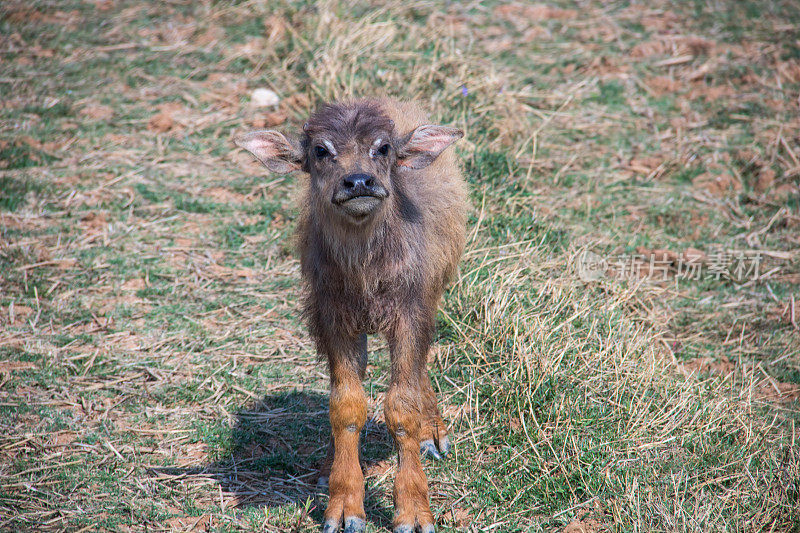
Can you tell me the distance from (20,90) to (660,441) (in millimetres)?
8413

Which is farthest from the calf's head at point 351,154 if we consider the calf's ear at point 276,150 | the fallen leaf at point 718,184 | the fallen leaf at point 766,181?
the fallen leaf at point 766,181

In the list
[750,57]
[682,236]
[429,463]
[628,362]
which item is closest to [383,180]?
[429,463]

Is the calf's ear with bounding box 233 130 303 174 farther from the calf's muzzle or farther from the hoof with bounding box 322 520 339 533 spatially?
the hoof with bounding box 322 520 339 533

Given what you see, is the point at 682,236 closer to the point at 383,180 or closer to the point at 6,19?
the point at 383,180

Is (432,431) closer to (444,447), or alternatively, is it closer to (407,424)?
(444,447)

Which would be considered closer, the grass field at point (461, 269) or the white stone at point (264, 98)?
the grass field at point (461, 269)

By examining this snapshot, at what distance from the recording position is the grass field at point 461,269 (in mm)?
4918

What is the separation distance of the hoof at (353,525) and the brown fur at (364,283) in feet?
0.13

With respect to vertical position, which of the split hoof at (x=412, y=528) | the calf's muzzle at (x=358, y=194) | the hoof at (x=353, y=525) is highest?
the calf's muzzle at (x=358, y=194)

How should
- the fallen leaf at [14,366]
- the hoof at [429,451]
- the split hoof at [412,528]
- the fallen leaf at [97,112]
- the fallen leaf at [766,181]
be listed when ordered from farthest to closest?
1. the fallen leaf at [97,112]
2. the fallen leaf at [766,181]
3. the fallen leaf at [14,366]
4. the hoof at [429,451]
5. the split hoof at [412,528]

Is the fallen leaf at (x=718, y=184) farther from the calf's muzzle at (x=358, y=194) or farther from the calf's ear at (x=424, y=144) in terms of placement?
the calf's muzzle at (x=358, y=194)

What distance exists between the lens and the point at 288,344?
6512mm

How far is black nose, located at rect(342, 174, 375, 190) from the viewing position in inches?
167

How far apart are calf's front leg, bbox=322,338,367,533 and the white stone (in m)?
5.33
